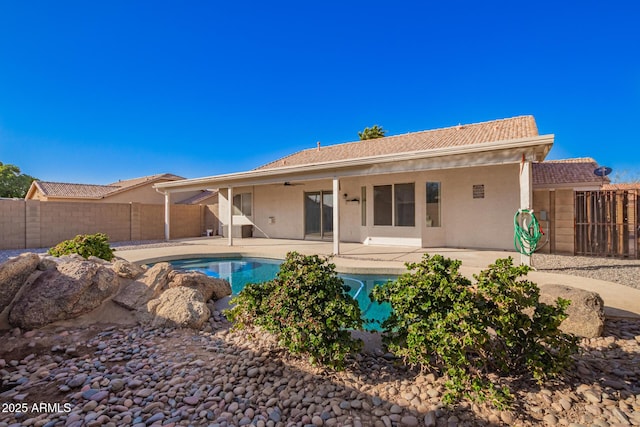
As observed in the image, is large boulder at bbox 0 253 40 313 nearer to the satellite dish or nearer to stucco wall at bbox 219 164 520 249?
stucco wall at bbox 219 164 520 249

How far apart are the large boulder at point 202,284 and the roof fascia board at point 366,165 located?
544cm

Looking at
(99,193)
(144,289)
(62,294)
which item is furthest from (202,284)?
(99,193)

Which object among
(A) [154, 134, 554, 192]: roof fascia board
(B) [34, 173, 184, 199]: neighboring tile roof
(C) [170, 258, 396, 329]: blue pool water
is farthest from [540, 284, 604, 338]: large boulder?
(B) [34, 173, 184, 199]: neighboring tile roof

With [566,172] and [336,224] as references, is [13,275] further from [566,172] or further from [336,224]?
[566,172]

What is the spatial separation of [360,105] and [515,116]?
8.98 meters

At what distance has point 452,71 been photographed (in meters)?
14.8

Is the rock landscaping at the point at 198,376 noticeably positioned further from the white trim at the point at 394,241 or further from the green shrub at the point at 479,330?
the white trim at the point at 394,241

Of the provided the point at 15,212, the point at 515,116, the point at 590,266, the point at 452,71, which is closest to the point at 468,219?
the point at 590,266

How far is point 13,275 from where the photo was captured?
12.4ft

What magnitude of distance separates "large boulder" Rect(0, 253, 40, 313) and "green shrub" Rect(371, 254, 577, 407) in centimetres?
454

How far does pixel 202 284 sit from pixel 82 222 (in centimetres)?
1218

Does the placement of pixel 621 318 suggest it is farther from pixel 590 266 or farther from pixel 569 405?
pixel 590 266

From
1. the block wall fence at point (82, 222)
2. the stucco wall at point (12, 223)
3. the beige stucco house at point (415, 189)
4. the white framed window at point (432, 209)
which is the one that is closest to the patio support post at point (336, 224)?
the beige stucco house at point (415, 189)

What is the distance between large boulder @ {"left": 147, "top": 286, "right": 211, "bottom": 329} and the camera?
12.5 feet
